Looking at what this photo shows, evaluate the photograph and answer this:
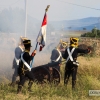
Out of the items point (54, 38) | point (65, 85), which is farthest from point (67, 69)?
point (54, 38)

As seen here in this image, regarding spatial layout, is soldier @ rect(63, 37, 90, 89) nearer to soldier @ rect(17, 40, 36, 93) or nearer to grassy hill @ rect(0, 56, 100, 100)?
grassy hill @ rect(0, 56, 100, 100)

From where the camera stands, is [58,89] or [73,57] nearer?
[58,89]

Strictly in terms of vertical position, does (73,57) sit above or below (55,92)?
above

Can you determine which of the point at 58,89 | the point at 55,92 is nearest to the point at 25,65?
the point at 55,92

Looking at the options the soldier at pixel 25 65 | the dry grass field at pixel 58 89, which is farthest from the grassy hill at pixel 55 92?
the soldier at pixel 25 65

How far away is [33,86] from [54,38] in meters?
Result: 11.6

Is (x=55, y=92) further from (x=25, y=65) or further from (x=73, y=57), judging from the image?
(x=73, y=57)

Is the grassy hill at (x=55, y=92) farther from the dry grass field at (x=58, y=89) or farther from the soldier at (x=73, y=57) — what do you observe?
the soldier at (x=73, y=57)

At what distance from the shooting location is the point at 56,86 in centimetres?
951

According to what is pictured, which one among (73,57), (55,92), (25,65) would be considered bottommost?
(55,92)

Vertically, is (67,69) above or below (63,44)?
below

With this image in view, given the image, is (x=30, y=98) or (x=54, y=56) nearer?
(x=30, y=98)

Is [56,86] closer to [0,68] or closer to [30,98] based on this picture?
[30,98]

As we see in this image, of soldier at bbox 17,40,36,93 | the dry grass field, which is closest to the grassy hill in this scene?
the dry grass field
